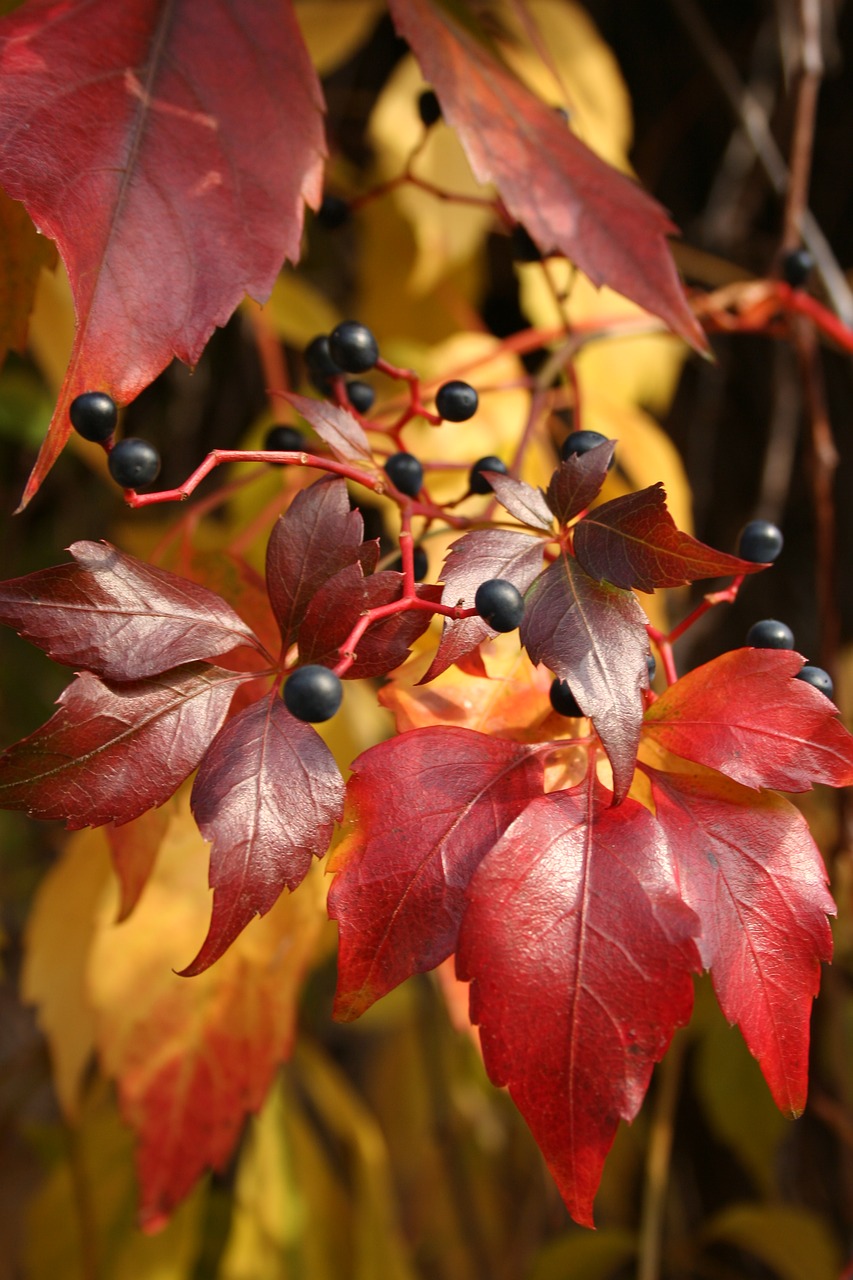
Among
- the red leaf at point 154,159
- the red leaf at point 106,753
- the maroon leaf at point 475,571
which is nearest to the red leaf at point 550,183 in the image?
A: the red leaf at point 154,159

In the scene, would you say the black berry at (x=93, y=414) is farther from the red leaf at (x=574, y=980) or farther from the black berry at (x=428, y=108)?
the black berry at (x=428, y=108)

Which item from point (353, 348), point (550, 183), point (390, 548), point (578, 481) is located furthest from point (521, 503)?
point (390, 548)

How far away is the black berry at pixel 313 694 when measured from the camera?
321mm

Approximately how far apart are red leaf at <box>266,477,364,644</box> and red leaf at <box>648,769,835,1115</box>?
139 mm

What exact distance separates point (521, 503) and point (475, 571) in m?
0.04

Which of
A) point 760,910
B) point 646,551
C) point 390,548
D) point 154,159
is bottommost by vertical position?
point 390,548

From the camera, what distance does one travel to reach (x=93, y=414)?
0.36m

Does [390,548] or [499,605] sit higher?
[499,605]

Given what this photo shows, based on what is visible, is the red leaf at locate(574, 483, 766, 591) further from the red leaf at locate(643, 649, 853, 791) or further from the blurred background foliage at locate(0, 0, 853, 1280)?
the blurred background foliage at locate(0, 0, 853, 1280)

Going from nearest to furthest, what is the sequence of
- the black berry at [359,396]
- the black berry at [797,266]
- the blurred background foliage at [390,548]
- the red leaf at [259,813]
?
the red leaf at [259,813] < the black berry at [359,396] < the black berry at [797,266] < the blurred background foliage at [390,548]

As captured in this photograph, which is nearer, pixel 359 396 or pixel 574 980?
pixel 574 980

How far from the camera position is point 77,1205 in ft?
3.13

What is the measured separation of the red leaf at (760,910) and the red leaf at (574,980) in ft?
0.05

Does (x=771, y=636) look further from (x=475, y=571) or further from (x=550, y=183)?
(x=550, y=183)
